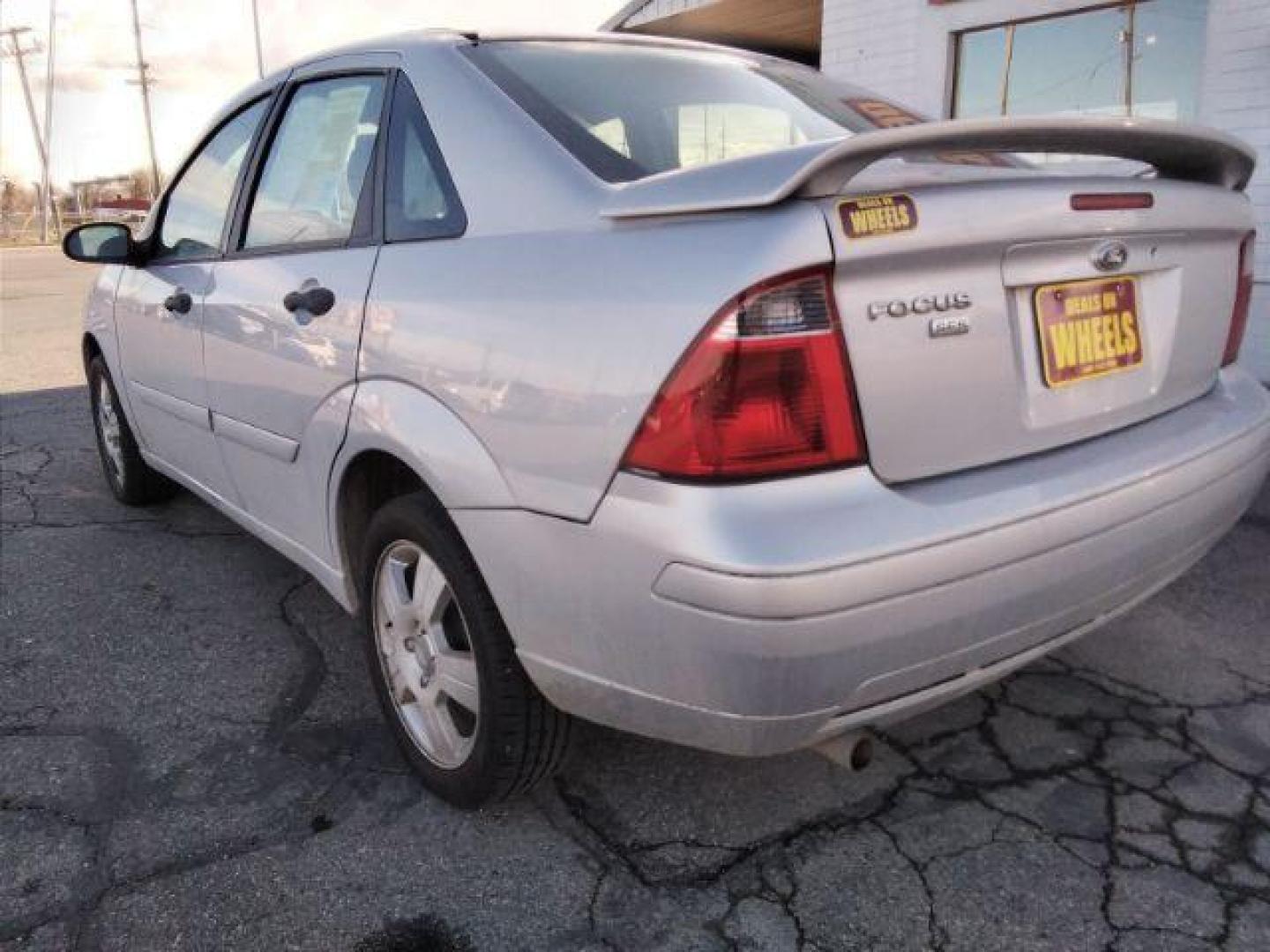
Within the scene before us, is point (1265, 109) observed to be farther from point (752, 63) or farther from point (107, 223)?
point (107, 223)

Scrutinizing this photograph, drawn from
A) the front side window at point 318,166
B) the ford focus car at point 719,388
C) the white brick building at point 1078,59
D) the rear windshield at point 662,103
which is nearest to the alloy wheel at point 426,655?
the ford focus car at point 719,388

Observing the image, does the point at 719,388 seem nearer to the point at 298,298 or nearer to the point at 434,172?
the point at 434,172

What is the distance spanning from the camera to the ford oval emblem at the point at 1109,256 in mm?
1943

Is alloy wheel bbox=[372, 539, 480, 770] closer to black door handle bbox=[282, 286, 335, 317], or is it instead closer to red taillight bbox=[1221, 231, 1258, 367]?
black door handle bbox=[282, 286, 335, 317]

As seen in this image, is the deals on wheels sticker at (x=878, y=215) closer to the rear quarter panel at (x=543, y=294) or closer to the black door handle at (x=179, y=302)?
the rear quarter panel at (x=543, y=294)

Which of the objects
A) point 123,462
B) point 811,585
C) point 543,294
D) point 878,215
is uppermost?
point 878,215

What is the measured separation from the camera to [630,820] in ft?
7.41

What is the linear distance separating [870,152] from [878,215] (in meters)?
0.10

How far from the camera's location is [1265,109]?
628 cm

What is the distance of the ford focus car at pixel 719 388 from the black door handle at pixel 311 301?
0.04m

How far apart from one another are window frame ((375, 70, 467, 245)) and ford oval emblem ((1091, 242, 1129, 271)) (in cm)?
122

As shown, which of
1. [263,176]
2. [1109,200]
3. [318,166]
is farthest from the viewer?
→ [263,176]

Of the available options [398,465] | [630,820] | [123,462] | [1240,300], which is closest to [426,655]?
[398,465]

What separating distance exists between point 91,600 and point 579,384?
8.51 feet
